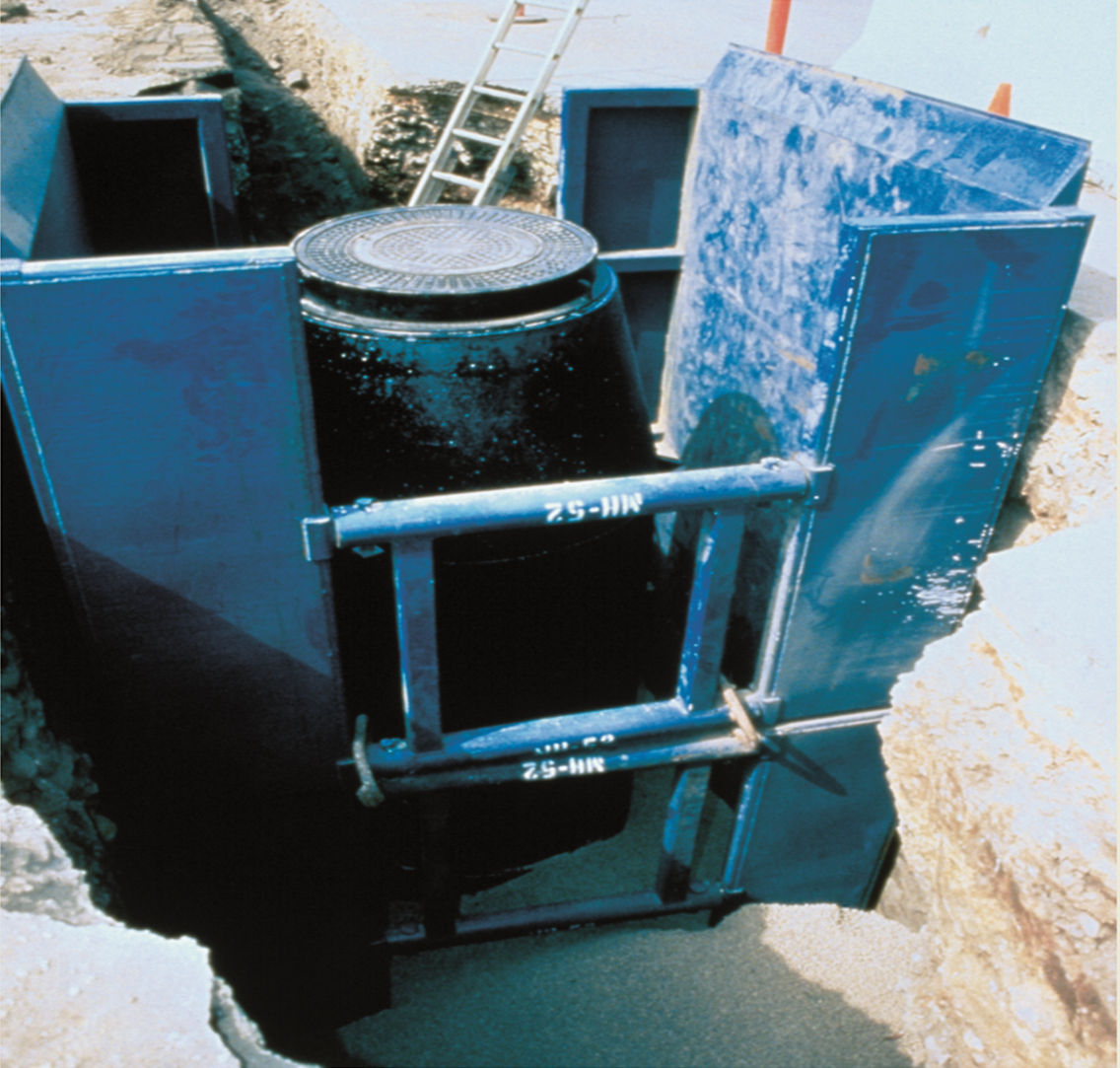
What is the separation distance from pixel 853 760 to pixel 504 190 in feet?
13.3

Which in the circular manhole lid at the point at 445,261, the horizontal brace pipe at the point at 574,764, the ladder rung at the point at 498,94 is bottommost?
the horizontal brace pipe at the point at 574,764

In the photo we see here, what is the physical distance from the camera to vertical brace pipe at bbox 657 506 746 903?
2.26 meters

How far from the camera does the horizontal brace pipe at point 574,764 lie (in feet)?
7.71

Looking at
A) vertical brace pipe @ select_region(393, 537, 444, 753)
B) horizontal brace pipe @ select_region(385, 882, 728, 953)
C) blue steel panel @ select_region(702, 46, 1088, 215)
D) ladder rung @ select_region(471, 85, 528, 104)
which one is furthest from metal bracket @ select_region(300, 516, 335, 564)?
ladder rung @ select_region(471, 85, 528, 104)

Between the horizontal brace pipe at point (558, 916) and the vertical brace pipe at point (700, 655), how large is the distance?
0.05 metres

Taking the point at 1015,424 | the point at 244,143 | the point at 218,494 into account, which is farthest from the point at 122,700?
the point at 244,143

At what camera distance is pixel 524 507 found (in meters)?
1.99

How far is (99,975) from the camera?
1147 millimetres

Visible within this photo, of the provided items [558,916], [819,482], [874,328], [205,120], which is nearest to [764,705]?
[819,482]

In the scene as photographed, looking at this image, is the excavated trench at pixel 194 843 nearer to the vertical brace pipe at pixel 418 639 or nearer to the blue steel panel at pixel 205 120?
the vertical brace pipe at pixel 418 639

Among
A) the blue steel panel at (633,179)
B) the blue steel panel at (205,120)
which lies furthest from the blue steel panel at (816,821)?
the blue steel panel at (205,120)

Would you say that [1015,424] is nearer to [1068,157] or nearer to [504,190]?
[1068,157]

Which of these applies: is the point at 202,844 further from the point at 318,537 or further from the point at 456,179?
the point at 456,179

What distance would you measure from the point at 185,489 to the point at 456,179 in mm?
3914
